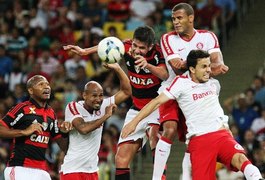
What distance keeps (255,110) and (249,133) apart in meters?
1.11

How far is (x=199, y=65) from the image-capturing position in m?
13.3

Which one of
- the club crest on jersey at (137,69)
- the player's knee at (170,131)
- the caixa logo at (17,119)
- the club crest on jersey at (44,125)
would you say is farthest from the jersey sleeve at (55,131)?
the player's knee at (170,131)

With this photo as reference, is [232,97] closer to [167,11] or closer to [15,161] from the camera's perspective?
[167,11]

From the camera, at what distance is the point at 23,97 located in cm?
2233

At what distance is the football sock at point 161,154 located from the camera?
Result: 13641 mm

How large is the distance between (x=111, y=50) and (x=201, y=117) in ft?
5.24

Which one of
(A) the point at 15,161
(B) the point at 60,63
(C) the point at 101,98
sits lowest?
(A) the point at 15,161

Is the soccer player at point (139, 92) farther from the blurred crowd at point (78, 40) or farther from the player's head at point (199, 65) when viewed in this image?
the blurred crowd at point (78, 40)

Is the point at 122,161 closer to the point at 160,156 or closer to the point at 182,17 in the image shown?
the point at 160,156

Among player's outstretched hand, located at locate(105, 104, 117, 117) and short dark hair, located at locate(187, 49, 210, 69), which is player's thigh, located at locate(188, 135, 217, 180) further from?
player's outstretched hand, located at locate(105, 104, 117, 117)

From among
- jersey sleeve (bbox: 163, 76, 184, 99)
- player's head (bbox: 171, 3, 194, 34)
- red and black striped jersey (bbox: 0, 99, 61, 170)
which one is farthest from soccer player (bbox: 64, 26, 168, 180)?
red and black striped jersey (bbox: 0, 99, 61, 170)

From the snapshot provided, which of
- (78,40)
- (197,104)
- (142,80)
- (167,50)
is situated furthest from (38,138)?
(78,40)

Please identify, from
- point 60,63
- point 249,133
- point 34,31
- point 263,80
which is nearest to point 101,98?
point 249,133

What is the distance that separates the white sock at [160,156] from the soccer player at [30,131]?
1.38 m
